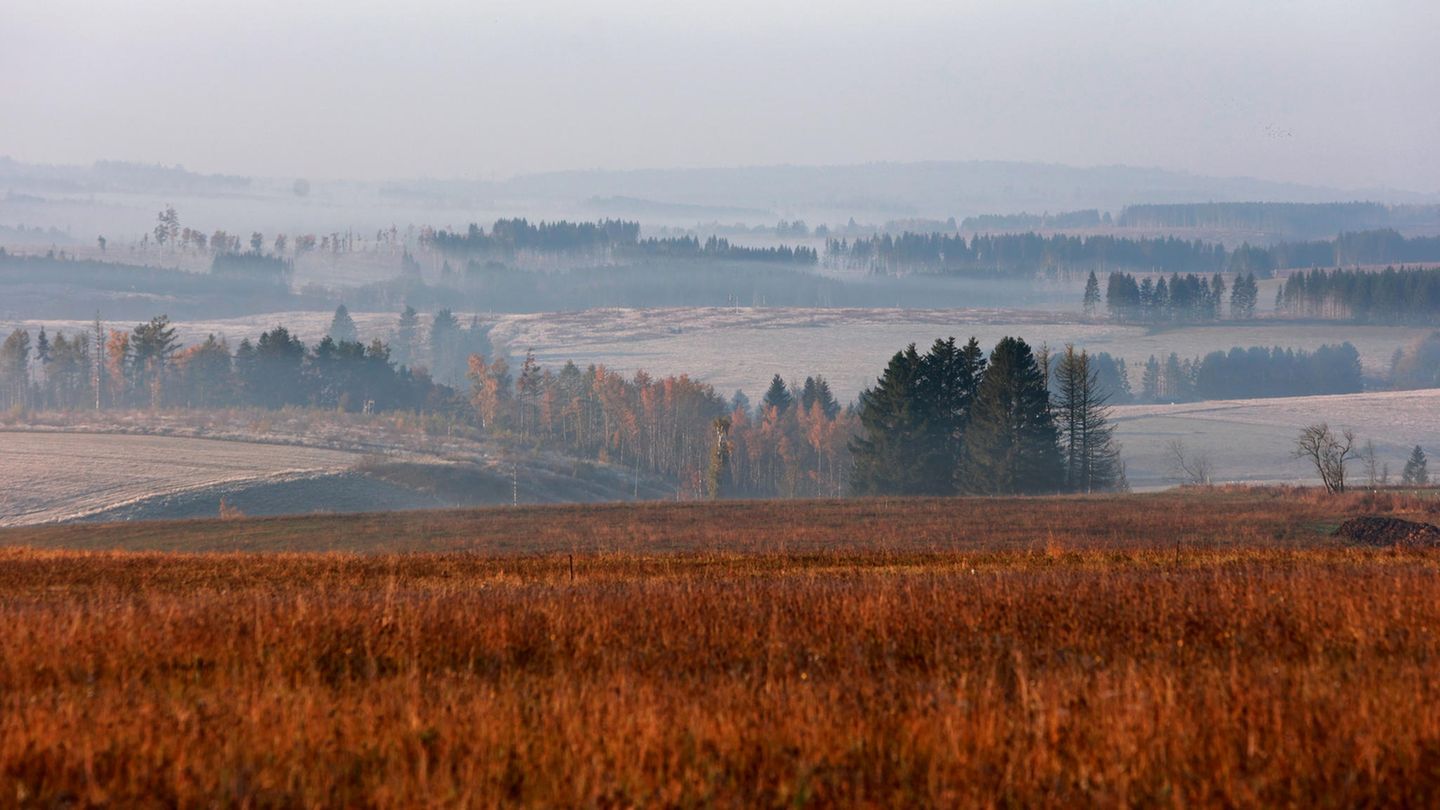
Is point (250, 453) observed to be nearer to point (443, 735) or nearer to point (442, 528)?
point (442, 528)

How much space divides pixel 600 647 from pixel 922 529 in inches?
1475

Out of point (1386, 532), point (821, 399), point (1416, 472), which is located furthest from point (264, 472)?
point (1416, 472)

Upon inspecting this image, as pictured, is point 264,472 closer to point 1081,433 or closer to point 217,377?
point 217,377

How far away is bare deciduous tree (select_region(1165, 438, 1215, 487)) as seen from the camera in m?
124

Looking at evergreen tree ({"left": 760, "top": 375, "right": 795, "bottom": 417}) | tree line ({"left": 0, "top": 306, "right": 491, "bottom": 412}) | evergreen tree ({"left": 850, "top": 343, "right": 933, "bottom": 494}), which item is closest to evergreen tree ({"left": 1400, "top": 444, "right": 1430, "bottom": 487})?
evergreen tree ({"left": 850, "top": 343, "right": 933, "bottom": 494})

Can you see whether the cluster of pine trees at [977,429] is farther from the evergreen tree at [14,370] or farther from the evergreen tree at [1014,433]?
the evergreen tree at [14,370]

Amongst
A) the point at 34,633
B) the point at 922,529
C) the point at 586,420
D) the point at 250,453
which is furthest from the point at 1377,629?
the point at 586,420

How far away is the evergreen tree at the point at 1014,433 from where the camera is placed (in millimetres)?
90431

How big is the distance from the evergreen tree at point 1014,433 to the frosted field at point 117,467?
5645 cm

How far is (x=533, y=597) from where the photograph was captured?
16.7 metres

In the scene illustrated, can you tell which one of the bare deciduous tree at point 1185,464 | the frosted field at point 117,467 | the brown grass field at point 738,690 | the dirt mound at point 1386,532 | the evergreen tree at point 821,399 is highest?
the brown grass field at point 738,690

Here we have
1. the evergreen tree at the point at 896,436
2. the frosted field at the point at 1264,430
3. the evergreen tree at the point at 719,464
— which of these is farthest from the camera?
the frosted field at the point at 1264,430

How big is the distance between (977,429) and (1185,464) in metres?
48.8

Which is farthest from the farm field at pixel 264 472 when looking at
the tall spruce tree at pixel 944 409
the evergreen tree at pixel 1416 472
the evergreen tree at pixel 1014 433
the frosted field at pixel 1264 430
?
the evergreen tree at pixel 1416 472
